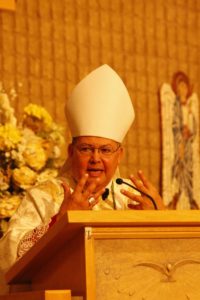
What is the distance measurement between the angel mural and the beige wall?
0.16 ft

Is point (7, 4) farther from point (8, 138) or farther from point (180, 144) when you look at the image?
point (180, 144)

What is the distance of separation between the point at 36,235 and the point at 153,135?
233 cm

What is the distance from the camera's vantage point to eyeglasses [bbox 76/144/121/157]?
2990 mm

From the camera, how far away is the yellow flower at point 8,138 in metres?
3.50

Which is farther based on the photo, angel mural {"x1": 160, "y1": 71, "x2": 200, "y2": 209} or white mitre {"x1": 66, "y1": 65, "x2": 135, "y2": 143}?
angel mural {"x1": 160, "y1": 71, "x2": 200, "y2": 209}

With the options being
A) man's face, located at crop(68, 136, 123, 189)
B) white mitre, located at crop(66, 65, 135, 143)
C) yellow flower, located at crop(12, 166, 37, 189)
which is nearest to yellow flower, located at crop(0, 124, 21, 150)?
yellow flower, located at crop(12, 166, 37, 189)

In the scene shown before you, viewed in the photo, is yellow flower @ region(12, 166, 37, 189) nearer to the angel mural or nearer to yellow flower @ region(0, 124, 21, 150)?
yellow flower @ region(0, 124, 21, 150)

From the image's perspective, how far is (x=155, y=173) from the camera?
15.7 feet

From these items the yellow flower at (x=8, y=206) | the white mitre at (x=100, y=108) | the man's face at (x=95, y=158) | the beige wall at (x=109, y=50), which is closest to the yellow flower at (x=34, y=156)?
the yellow flower at (x=8, y=206)

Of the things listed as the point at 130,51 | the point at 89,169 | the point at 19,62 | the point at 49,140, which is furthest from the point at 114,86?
the point at 130,51

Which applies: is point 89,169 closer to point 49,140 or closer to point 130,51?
point 49,140

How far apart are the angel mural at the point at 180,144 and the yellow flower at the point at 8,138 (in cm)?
145

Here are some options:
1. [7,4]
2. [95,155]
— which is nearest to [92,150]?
[95,155]

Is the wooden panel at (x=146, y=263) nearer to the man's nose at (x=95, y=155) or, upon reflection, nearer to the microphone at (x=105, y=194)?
the microphone at (x=105, y=194)
